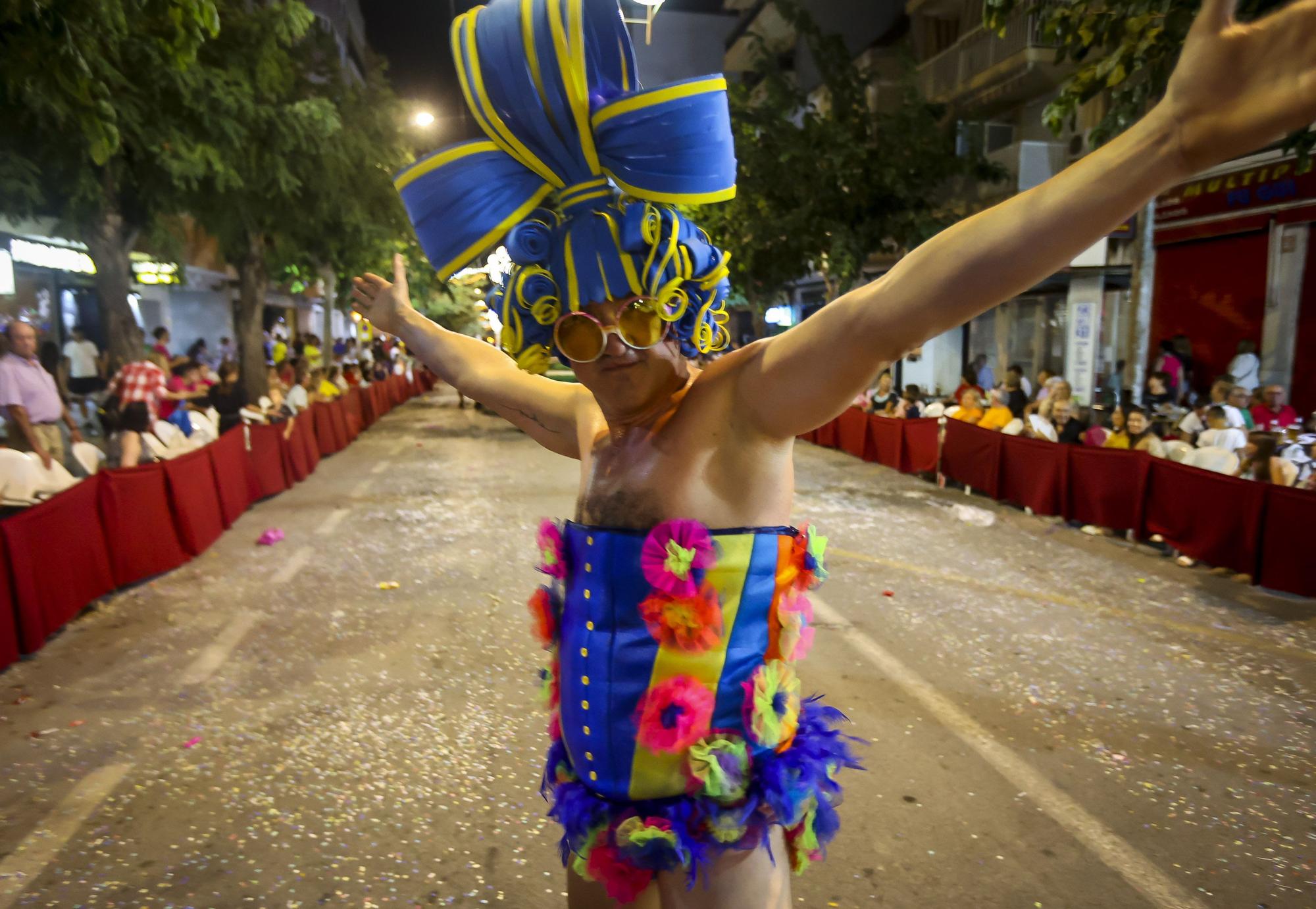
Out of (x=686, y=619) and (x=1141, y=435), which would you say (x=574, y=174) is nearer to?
(x=686, y=619)

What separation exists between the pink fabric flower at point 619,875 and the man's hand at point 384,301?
171 cm

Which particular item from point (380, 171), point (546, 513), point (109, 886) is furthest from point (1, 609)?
point (380, 171)

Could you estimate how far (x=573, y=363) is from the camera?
5.80 feet

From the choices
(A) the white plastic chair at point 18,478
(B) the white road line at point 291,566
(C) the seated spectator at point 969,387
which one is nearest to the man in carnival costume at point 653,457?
(B) the white road line at point 291,566

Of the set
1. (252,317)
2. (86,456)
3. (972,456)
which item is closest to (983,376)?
(972,456)

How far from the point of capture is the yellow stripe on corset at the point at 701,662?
1.71 meters

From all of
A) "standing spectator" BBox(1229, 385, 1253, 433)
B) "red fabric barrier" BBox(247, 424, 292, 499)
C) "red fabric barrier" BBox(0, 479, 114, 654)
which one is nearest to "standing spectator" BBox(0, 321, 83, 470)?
"red fabric barrier" BBox(247, 424, 292, 499)

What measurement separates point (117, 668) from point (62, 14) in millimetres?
4137

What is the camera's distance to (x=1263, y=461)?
7.83 meters

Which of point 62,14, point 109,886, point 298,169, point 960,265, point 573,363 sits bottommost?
point 109,886

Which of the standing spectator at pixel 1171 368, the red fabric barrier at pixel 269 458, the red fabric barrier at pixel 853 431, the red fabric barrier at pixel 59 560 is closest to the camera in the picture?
the red fabric barrier at pixel 59 560

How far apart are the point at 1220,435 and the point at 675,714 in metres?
9.58

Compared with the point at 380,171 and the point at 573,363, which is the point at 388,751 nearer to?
the point at 573,363

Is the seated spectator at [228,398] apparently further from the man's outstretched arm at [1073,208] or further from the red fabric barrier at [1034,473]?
the man's outstretched arm at [1073,208]
